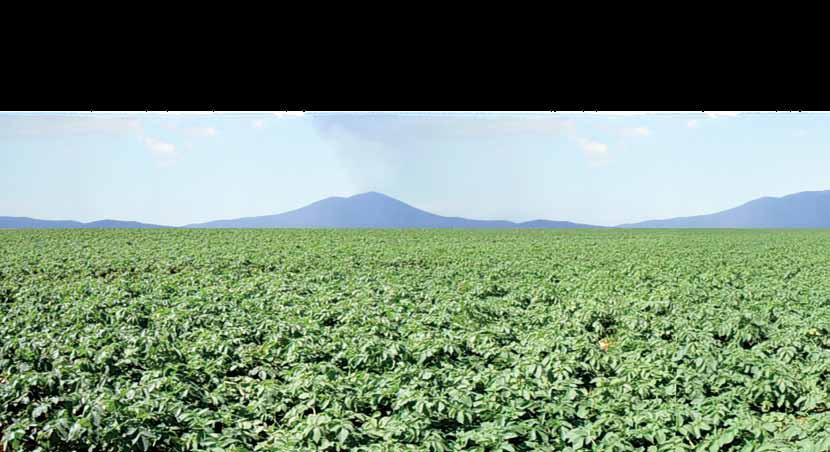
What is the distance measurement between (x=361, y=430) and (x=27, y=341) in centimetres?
437

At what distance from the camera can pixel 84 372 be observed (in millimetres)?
5398

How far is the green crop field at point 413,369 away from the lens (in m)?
4.07

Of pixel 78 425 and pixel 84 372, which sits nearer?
pixel 78 425

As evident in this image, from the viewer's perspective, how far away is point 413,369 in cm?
531

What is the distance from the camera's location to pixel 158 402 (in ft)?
14.7

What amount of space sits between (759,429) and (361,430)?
2377mm

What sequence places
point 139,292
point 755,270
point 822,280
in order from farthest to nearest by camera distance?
point 755,270 → point 822,280 → point 139,292

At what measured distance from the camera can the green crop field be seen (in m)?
4.07
